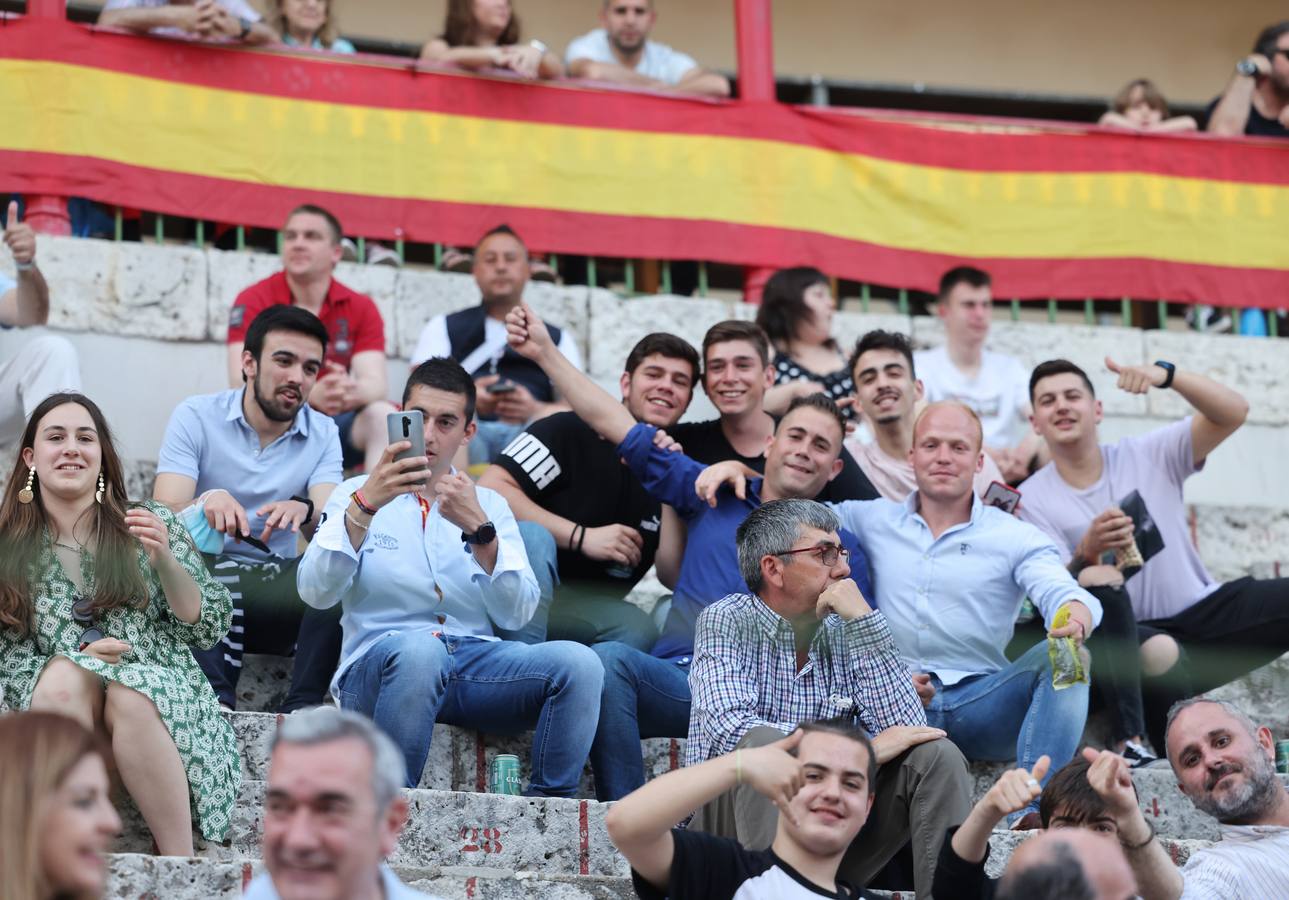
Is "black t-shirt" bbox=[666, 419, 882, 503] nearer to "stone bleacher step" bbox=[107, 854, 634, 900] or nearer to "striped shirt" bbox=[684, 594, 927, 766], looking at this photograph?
"striped shirt" bbox=[684, 594, 927, 766]

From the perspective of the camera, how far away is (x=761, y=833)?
15.2 ft

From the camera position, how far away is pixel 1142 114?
386 inches

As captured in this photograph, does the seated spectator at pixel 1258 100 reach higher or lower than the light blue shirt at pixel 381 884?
higher

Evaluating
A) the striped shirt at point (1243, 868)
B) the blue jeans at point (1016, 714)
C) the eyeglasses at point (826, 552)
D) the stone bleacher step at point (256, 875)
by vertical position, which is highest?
the eyeglasses at point (826, 552)

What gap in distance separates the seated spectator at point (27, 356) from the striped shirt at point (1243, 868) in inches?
141

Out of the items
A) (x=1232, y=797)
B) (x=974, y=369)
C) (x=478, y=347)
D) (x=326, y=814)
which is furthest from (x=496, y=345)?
(x=326, y=814)

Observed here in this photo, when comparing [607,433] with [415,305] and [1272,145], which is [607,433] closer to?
[415,305]

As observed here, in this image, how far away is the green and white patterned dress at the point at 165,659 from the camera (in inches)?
190

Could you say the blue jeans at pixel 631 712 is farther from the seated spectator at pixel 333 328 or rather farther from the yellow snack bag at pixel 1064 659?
the seated spectator at pixel 333 328

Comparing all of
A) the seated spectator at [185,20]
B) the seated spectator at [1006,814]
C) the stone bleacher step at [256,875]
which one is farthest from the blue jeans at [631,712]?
the seated spectator at [185,20]

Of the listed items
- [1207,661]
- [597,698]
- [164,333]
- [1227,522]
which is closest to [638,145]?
[164,333]

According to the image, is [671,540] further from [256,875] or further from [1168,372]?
[256,875]

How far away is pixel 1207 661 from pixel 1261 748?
4.45ft

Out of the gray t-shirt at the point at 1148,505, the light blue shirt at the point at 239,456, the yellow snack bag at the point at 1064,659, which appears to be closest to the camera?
the yellow snack bag at the point at 1064,659
